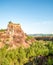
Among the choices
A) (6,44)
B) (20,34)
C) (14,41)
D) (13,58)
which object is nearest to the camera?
(13,58)

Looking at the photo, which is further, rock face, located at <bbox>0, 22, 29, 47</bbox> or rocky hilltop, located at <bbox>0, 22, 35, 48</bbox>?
rock face, located at <bbox>0, 22, 29, 47</bbox>

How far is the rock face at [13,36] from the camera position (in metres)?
90.2

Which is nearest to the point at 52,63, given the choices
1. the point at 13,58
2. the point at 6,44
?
the point at 13,58

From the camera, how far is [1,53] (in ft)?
221

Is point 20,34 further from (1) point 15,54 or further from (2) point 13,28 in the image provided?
(1) point 15,54

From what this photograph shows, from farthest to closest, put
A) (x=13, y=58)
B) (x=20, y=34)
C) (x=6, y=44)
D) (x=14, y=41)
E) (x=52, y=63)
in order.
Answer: (x=20, y=34) → (x=14, y=41) → (x=6, y=44) → (x=13, y=58) → (x=52, y=63)

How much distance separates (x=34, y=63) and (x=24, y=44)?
3879 centimetres

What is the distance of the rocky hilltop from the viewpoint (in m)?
89.4

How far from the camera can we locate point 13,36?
3740 inches

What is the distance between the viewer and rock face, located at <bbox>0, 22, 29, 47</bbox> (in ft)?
296

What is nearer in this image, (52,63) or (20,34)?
(52,63)

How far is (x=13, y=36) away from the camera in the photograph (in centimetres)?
9500

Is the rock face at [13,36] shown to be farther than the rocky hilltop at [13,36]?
Yes

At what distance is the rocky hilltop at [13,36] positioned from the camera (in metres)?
89.4
